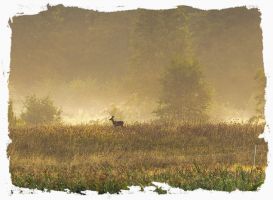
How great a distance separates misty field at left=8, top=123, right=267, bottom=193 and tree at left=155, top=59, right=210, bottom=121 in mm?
11884

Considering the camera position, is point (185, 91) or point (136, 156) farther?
point (185, 91)

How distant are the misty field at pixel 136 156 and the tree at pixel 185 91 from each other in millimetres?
11884

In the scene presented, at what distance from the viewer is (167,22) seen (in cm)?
4519

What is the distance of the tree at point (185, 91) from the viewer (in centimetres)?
2845

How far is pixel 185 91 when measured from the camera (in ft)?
96.0

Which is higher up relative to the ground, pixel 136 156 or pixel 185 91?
pixel 136 156

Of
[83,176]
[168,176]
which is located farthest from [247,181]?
[83,176]

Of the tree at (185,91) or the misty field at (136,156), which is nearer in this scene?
the misty field at (136,156)

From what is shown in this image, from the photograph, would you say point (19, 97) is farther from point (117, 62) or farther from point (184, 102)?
point (184, 102)

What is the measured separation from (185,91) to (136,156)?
16732 mm

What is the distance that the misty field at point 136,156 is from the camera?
8.21 m

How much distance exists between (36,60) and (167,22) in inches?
680

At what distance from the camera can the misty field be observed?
8.21 meters

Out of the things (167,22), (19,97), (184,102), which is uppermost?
(167,22)
